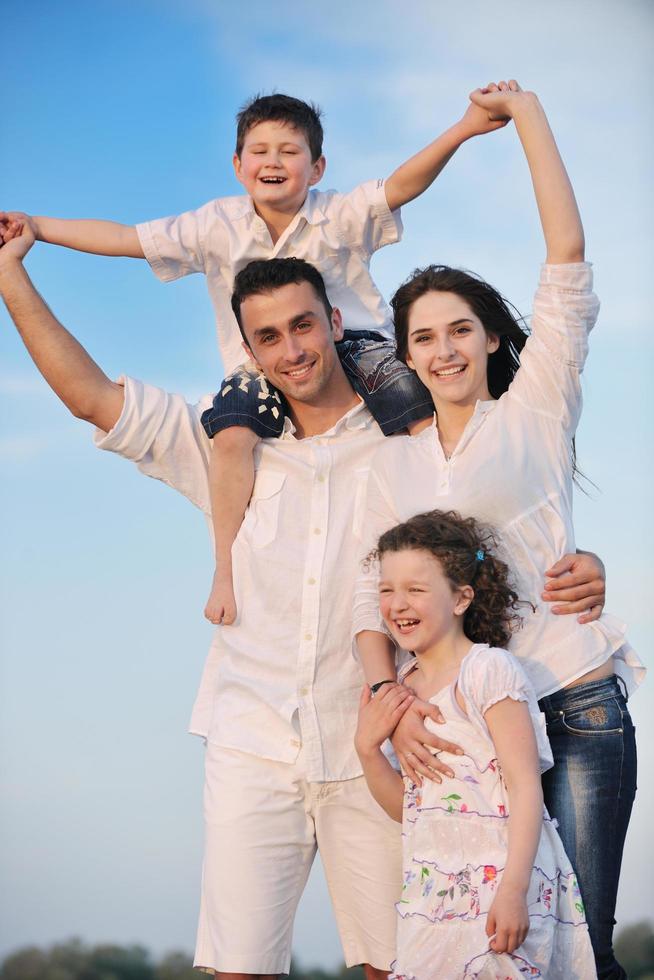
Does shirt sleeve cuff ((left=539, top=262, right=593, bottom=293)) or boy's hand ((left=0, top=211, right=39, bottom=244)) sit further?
boy's hand ((left=0, top=211, right=39, bottom=244))

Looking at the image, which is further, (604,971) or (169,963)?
(169,963)

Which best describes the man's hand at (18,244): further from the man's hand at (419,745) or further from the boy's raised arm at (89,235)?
the man's hand at (419,745)

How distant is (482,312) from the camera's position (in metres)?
3.54

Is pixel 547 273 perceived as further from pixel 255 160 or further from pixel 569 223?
pixel 255 160

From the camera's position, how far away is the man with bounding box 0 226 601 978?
11.1 feet

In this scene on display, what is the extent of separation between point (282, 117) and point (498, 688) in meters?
2.66

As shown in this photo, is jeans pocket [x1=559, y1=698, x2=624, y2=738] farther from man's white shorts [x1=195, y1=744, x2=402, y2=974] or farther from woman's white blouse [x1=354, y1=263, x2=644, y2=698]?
man's white shorts [x1=195, y1=744, x2=402, y2=974]

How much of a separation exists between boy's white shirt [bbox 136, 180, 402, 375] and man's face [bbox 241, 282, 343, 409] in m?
0.63

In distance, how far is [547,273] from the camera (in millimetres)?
3260

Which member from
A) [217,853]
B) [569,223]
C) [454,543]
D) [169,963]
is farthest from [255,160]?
[169,963]

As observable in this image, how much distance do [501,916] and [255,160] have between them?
9.84ft

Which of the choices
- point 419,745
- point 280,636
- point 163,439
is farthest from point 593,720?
point 163,439

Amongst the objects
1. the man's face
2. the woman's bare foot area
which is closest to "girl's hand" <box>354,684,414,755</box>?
the woman's bare foot area

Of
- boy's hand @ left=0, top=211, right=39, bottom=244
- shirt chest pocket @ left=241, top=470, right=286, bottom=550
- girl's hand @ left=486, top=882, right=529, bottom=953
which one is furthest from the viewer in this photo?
boy's hand @ left=0, top=211, right=39, bottom=244
